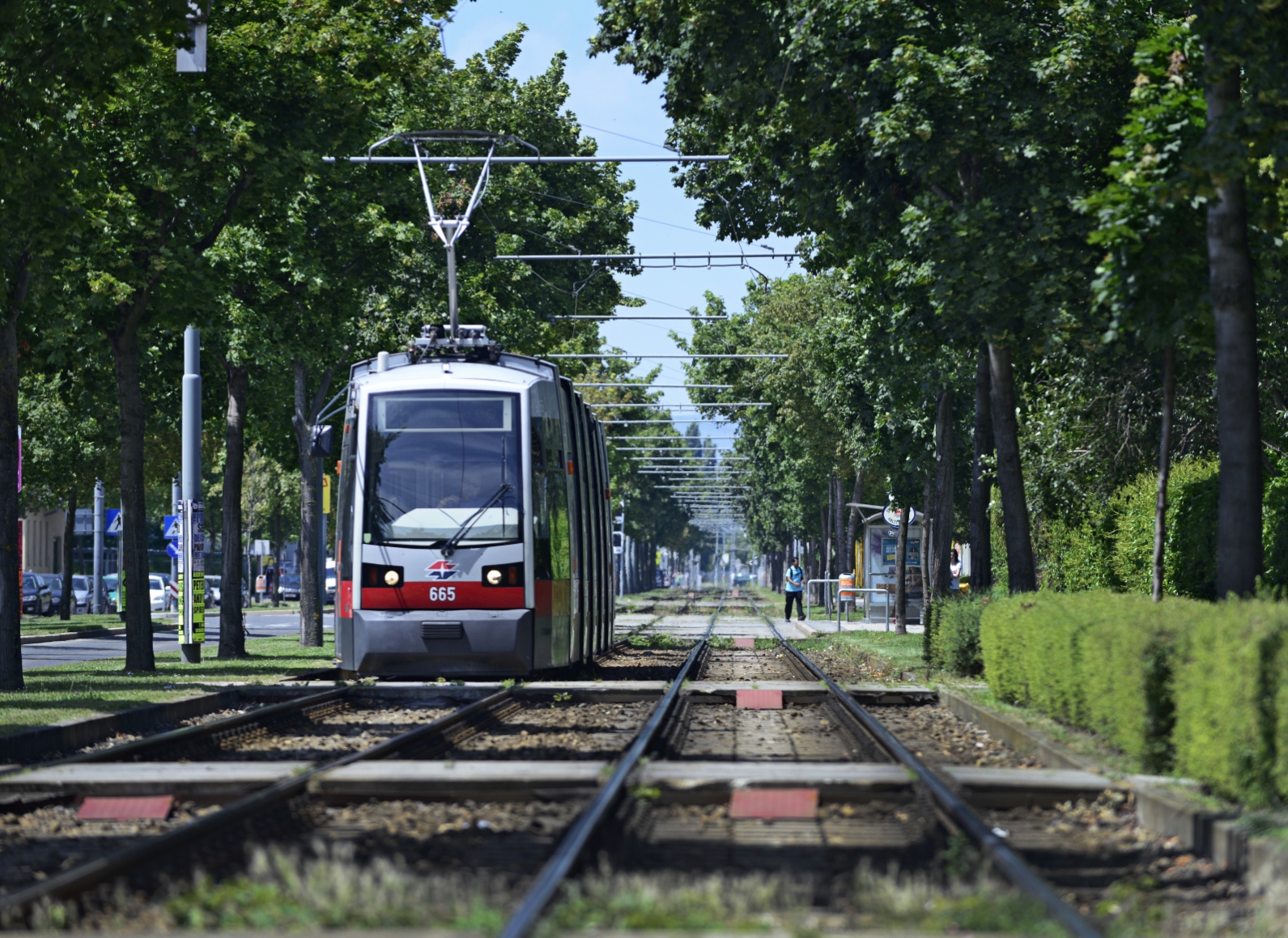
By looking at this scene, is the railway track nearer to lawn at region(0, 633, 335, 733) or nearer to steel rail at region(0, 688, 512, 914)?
steel rail at region(0, 688, 512, 914)

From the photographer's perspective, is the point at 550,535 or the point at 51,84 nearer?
the point at 51,84

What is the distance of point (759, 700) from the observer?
61.4ft

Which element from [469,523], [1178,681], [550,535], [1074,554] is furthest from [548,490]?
[1074,554]

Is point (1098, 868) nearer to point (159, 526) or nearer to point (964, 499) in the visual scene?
point (964, 499)

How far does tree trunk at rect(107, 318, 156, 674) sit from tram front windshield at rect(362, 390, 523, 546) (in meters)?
5.48

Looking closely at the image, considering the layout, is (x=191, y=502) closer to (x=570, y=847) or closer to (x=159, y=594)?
(x=570, y=847)

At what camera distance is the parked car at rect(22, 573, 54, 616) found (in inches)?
2189

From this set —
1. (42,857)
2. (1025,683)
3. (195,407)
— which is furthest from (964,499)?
(42,857)

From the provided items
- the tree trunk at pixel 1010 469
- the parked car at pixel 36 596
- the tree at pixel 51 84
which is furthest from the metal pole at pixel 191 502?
the parked car at pixel 36 596

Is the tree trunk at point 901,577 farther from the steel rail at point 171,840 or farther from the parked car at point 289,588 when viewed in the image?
the parked car at point 289,588

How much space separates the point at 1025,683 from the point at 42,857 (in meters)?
9.63

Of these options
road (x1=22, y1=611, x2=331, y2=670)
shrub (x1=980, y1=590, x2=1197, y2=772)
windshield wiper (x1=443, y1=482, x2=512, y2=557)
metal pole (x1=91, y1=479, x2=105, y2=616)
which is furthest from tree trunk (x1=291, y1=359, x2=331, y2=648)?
metal pole (x1=91, y1=479, x2=105, y2=616)

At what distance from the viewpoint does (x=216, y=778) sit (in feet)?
34.9

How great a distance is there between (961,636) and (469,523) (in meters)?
6.56
